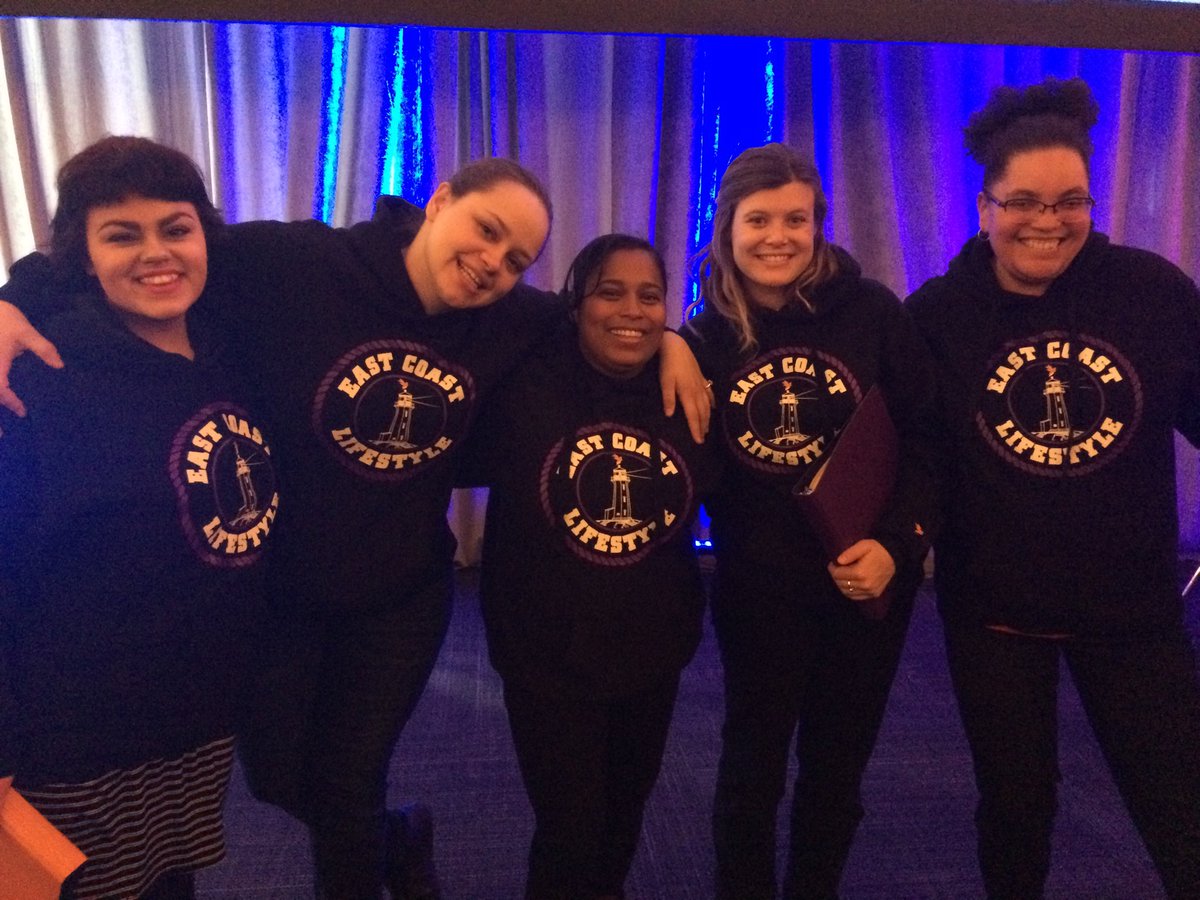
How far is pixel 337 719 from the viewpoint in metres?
1.43

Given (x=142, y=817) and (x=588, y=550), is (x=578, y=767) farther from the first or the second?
(x=142, y=817)

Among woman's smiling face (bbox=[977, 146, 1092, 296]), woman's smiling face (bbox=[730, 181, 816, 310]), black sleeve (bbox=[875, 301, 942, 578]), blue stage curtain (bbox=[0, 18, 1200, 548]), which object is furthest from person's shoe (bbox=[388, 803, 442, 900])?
blue stage curtain (bbox=[0, 18, 1200, 548])

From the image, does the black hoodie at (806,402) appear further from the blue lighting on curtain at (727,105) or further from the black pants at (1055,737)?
the blue lighting on curtain at (727,105)

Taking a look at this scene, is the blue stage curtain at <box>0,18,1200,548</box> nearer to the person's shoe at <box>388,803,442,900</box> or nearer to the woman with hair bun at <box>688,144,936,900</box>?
the woman with hair bun at <box>688,144,936,900</box>

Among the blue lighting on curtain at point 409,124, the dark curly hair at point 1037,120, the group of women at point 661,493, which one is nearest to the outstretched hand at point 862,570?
the group of women at point 661,493

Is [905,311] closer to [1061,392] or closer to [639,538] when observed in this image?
[1061,392]

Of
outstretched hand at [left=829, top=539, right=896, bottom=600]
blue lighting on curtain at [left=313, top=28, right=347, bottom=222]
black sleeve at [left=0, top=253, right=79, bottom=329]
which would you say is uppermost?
blue lighting on curtain at [left=313, top=28, right=347, bottom=222]

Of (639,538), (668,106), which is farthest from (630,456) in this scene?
(668,106)

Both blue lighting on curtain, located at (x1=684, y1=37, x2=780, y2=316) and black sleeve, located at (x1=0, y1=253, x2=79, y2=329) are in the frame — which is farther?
blue lighting on curtain, located at (x1=684, y1=37, x2=780, y2=316)

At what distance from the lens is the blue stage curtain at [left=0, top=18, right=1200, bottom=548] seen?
3.20m

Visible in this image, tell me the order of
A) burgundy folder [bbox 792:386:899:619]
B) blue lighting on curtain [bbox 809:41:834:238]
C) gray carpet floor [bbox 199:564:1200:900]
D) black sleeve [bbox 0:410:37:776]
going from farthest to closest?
blue lighting on curtain [bbox 809:41:834:238] → gray carpet floor [bbox 199:564:1200:900] → burgundy folder [bbox 792:386:899:619] → black sleeve [bbox 0:410:37:776]

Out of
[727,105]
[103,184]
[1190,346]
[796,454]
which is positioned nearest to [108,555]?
[103,184]

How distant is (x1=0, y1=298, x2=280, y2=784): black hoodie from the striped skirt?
1.3 inches

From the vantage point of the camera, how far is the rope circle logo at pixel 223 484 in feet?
3.65
